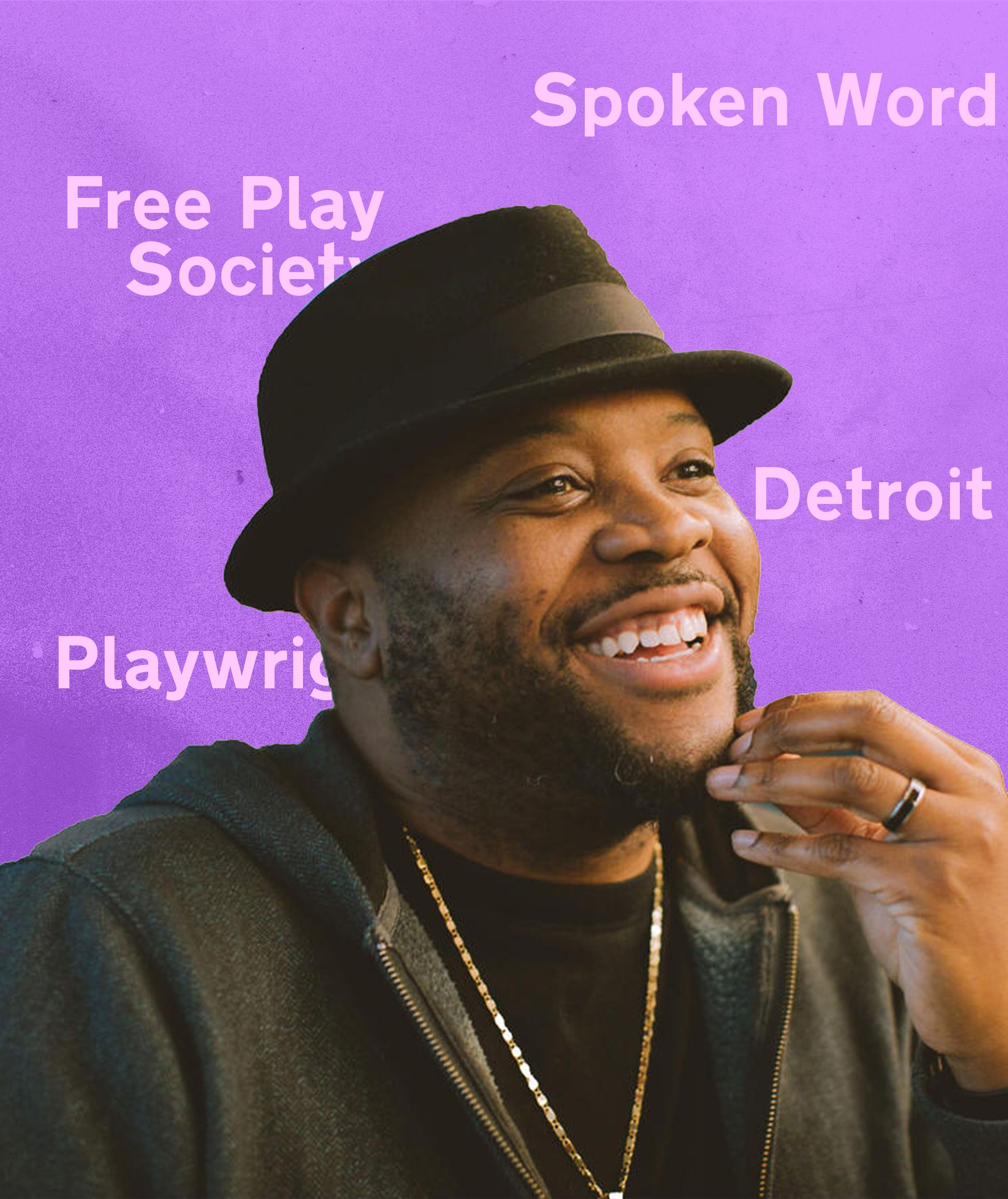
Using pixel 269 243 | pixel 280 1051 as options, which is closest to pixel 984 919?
pixel 280 1051

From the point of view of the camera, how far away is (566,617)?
1734 millimetres

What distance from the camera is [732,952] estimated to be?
1.94 m

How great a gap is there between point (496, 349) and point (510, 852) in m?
0.76

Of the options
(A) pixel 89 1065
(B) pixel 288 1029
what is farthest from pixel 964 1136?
(A) pixel 89 1065

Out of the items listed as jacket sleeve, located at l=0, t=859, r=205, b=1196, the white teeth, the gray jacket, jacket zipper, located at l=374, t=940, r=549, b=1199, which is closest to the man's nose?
the white teeth

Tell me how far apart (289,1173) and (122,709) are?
127 cm

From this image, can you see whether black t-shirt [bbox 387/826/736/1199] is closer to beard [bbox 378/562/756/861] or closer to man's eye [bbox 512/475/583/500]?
beard [bbox 378/562/756/861]

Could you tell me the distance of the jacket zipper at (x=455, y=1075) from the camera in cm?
159

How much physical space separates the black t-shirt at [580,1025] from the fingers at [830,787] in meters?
0.31

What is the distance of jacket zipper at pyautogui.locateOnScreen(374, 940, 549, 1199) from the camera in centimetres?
159

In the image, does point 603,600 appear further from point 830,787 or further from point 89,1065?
point 89,1065

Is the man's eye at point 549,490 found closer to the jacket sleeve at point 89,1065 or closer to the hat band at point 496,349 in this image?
the hat band at point 496,349

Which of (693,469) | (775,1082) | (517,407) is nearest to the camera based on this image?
(517,407)

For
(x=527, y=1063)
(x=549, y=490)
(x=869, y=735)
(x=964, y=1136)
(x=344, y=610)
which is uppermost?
(x=549, y=490)
